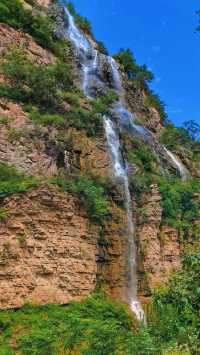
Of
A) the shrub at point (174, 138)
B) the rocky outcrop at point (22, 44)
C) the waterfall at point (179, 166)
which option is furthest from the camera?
the shrub at point (174, 138)

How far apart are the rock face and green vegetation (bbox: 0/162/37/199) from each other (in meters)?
0.26

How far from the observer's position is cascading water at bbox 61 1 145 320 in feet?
45.6

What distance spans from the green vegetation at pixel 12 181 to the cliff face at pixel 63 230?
260 millimetres

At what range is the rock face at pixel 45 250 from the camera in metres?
11.4

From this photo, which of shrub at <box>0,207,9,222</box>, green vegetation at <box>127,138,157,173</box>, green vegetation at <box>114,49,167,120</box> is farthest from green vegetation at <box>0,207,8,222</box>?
green vegetation at <box>114,49,167,120</box>

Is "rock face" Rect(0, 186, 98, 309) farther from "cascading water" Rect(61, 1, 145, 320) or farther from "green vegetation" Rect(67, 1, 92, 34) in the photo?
"green vegetation" Rect(67, 1, 92, 34)

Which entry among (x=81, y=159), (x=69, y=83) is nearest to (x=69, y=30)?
(x=69, y=83)

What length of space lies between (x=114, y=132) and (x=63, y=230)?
25.0 ft

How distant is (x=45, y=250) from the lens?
1230 centimetres

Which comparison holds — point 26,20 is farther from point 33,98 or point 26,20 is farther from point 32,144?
point 32,144

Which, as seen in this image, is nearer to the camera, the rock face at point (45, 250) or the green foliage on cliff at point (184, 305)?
the green foliage on cliff at point (184, 305)

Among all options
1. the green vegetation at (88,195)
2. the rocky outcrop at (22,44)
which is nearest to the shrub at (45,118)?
the green vegetation at (88,195)

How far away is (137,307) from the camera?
1344cm

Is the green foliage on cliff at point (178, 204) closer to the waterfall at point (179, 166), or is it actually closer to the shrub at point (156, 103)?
the waterfall at point (179, 166)
